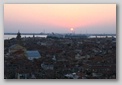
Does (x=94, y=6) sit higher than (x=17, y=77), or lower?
higher

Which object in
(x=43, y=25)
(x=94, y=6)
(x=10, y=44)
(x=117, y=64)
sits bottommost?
(x=117, y=64)

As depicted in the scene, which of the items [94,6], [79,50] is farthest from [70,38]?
[94,6]

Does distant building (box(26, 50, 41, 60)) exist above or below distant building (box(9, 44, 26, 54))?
below

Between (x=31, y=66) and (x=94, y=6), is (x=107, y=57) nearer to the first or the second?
(x=94, y=6)

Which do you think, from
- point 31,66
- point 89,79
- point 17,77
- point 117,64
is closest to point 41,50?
point 31,66

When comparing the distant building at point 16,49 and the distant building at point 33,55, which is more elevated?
the distant building at point 16,49

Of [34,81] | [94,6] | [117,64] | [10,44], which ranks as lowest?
[34,81]

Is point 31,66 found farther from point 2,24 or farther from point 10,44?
point 2,24

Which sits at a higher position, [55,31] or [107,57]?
[55,31]
